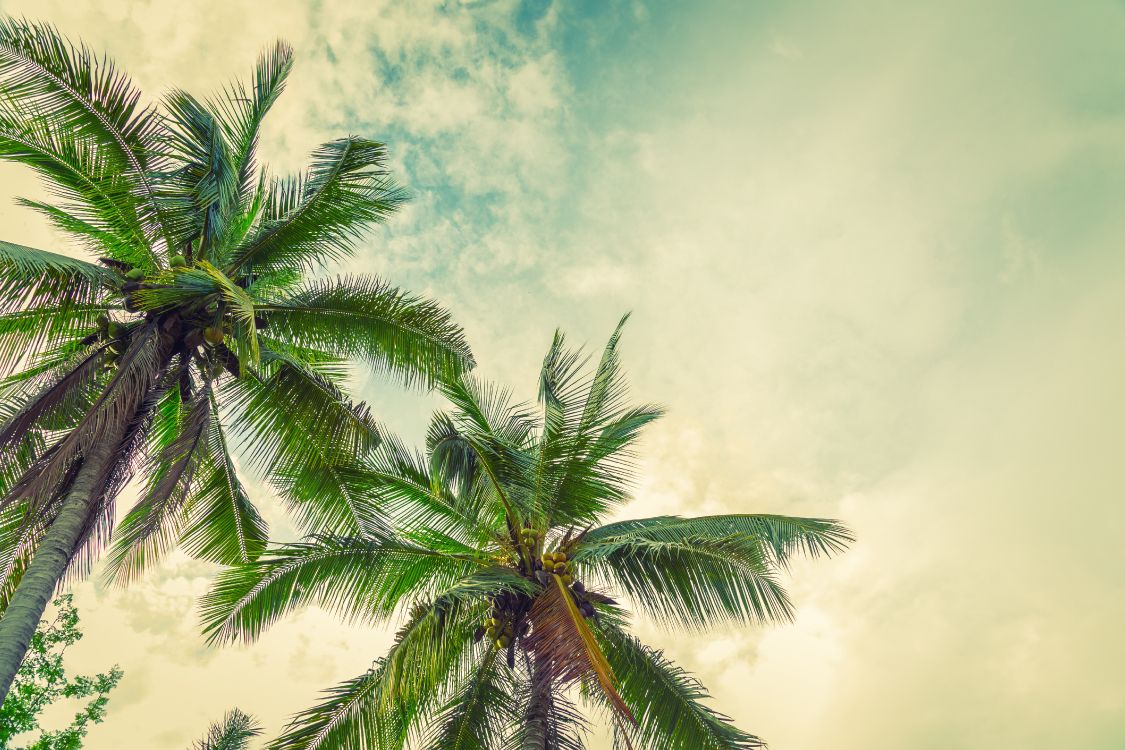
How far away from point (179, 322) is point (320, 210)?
224 cm

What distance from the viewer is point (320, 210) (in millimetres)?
9711

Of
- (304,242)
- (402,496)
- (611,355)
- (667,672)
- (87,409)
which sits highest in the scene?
(611,355)

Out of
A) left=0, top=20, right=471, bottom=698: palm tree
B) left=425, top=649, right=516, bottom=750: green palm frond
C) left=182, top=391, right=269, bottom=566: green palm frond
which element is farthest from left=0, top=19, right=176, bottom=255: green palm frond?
left=425, top=649, right=516, bottom=750: green palm frond

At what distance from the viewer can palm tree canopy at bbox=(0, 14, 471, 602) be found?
856 cm

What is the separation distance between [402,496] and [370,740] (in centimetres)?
338

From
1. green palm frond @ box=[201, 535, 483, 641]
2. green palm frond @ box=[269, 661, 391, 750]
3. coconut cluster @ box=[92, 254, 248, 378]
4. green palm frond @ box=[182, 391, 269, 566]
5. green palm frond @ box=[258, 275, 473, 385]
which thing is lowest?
green palm frond @ box=[269, 661, 391, 750]

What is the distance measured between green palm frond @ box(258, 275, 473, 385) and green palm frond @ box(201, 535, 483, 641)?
2413mm

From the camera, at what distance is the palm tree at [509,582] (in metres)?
8.64

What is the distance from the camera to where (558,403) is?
10.6 meters

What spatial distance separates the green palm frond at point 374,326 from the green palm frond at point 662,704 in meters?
4.22

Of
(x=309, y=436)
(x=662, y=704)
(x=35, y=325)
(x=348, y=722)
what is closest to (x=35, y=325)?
(x=35, y=325)

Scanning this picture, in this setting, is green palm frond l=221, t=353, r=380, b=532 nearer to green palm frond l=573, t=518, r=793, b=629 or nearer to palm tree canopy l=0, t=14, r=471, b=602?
palm tree canopy l=0, t=14, r=471, b=602

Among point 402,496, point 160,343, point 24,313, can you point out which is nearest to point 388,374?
point 402,496

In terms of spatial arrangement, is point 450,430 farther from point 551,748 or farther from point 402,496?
point 551,748
